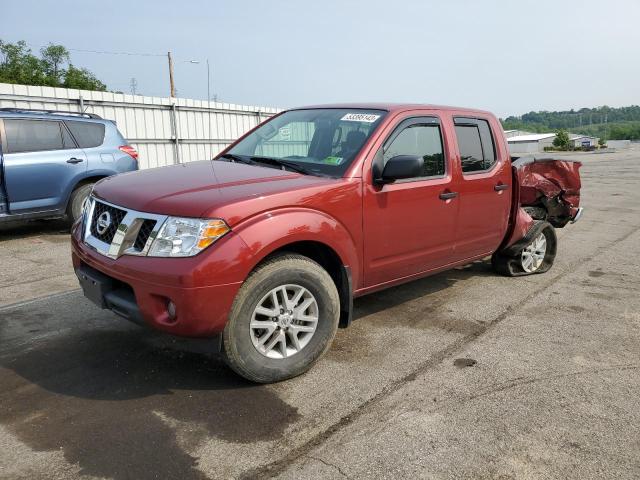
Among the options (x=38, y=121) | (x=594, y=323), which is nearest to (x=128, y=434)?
(x=594, y=323)

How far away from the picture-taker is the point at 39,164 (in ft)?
24.4

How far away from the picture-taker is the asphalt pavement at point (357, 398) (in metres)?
2.44

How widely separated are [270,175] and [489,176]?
2267 mm

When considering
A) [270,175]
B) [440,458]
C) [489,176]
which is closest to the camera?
[440,458]

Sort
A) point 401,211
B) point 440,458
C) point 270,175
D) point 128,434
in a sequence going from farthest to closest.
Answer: point 401,211, point 270,175, point 128,434, point 440,458

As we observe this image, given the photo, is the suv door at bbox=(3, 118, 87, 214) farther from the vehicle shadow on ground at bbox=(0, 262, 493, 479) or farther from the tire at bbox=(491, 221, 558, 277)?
the tire at bbox=(491, 221, 558, 277)

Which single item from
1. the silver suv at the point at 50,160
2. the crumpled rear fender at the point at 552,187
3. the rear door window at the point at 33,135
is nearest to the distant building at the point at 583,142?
the crumpled rear fender at the point at 552,187

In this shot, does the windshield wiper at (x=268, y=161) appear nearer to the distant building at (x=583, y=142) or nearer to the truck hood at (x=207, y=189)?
the truck hood at (x=207, y=189)

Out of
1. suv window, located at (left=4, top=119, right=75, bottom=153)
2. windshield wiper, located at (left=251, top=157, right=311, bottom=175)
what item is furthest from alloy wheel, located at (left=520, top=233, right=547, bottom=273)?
suv window, located at (left=4, top=119, right=75, bottom=153)

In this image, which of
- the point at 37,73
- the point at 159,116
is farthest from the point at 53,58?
the point at 159,116

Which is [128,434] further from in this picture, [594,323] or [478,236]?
[594,323]

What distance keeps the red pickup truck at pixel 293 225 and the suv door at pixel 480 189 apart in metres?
0.02

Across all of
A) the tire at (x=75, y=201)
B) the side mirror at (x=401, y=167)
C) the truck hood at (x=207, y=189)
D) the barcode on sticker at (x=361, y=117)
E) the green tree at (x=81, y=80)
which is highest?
the green tree at (x=81, y=80)

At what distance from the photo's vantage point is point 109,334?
393 centimetres
